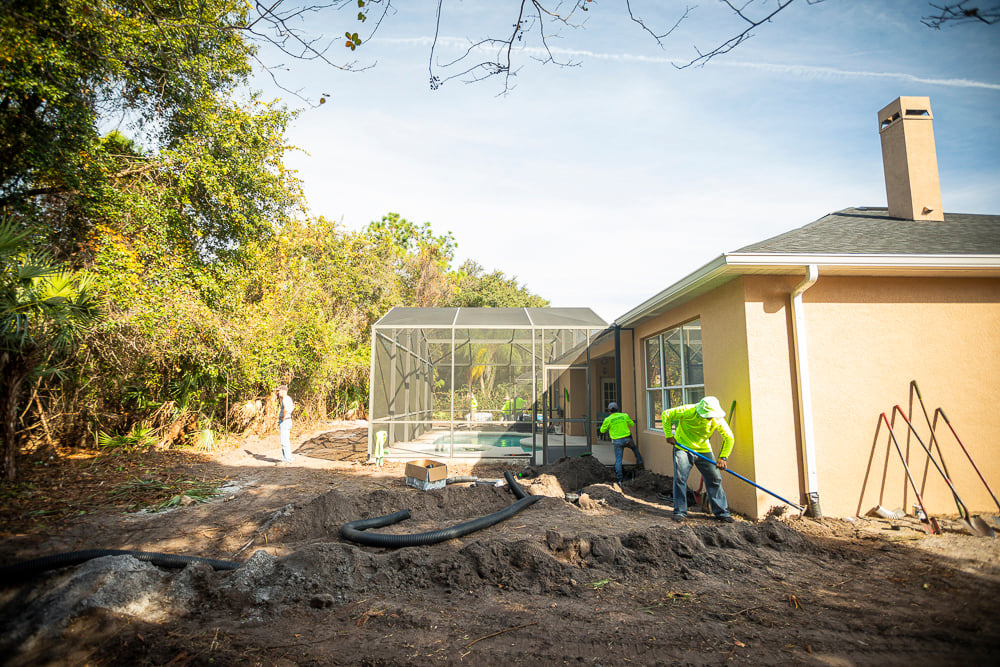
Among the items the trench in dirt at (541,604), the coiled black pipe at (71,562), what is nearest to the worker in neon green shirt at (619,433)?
the trench in dirt at (541,604)

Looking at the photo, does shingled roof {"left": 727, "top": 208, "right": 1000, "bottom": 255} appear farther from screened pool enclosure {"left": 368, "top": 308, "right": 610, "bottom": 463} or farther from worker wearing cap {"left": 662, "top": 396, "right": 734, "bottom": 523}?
screened pool enclosure {"left": 368, "top": 308, "right": 610, "bottom": 463}

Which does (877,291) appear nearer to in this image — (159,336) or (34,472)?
(159,336)

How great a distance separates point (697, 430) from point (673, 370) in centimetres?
240

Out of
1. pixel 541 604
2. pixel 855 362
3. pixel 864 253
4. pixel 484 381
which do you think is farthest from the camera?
pixel 484 381

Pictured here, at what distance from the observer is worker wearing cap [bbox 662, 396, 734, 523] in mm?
5094

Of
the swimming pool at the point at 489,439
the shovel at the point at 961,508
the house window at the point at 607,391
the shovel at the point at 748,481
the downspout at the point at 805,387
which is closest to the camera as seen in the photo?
the shovel at the point at 961,508

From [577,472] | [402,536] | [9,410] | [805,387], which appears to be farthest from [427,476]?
[9,410]

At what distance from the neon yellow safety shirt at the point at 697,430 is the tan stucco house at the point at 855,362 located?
1.52 ft

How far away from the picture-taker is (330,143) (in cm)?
572

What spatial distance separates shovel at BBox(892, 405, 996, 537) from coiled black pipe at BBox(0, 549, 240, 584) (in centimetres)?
697

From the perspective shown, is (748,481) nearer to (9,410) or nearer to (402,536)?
(402,536)

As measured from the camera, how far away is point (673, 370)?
24.9ft

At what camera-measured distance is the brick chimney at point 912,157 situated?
682cm

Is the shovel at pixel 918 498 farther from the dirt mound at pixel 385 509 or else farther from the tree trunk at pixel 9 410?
the tree trunk at pixel 9 410
